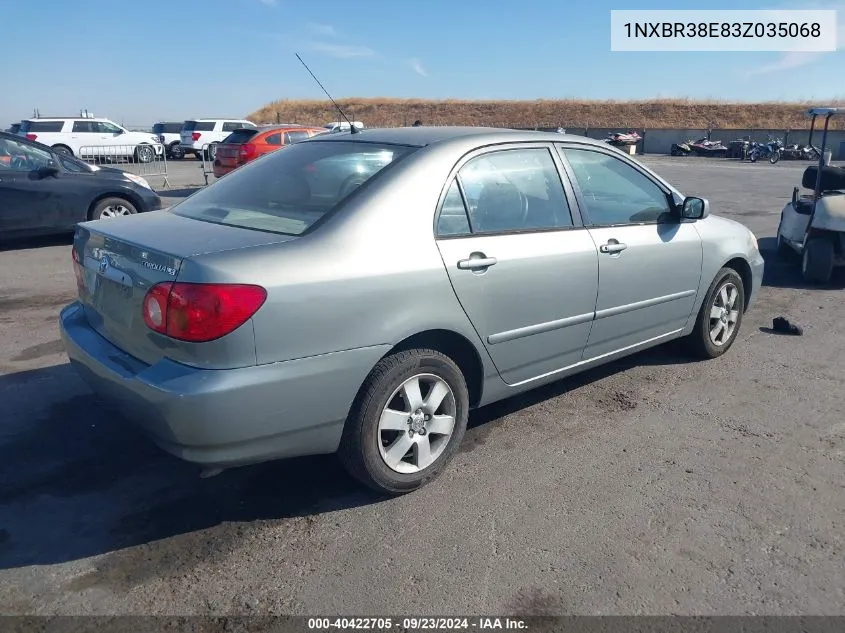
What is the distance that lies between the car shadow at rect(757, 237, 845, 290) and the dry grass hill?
175 ft

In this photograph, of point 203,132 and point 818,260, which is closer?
point 818,260

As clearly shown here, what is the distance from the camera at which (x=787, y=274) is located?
8555mm

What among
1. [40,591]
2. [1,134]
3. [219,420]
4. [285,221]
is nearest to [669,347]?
[285,221]

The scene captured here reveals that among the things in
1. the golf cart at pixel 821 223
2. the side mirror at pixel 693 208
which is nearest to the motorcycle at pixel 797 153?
the golf cart at pixel 821 223

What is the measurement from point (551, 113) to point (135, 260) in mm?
69904

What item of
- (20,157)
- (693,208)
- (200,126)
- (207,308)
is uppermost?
(20,157)

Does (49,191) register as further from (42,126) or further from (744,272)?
(42,126)

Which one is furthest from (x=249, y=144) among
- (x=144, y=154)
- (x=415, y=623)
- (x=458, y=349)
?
(x=415, y=623)

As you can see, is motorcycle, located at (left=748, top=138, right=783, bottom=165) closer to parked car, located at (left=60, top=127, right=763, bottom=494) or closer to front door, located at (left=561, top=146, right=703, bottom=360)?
front door, located at (left=561, top=146, right=703, bottom=360)

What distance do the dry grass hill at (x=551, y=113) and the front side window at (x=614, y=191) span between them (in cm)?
5783

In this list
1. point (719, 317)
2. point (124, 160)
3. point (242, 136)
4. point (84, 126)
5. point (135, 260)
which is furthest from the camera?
point (84, 126)

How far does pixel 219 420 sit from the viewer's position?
266cm

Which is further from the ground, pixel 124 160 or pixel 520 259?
pixel 520 259

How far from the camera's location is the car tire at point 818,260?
7.65 meters
